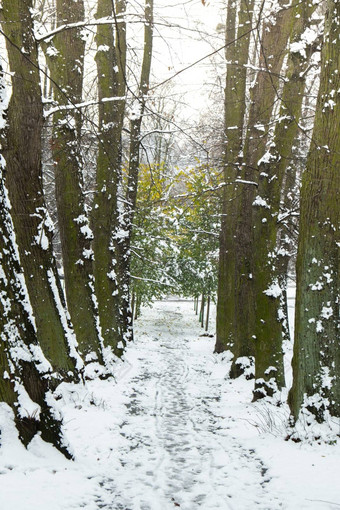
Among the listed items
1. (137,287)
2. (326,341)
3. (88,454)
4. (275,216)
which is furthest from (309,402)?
(137,287)

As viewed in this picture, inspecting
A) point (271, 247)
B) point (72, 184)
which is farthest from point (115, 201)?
point (271, 247)

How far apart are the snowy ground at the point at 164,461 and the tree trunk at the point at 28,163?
5.67 ft

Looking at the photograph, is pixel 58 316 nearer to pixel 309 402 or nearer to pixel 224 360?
pixel 309 402

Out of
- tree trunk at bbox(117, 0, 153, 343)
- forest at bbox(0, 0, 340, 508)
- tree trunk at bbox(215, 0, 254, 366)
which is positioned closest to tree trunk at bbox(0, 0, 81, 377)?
forest at bbox(0, 0, 340, 508)

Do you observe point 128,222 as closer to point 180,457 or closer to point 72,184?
point 72,184

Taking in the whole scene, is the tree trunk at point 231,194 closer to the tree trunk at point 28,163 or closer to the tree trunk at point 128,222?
the tree trunk at point 128,222

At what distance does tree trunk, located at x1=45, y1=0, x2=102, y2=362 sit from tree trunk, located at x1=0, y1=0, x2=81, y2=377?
5.63 ft

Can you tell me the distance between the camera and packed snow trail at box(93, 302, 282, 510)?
404cm

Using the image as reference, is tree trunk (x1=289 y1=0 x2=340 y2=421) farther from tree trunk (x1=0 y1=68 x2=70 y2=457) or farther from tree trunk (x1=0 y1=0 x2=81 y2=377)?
tree trunk (x1=0 y1=0 x2=81 y2=377)

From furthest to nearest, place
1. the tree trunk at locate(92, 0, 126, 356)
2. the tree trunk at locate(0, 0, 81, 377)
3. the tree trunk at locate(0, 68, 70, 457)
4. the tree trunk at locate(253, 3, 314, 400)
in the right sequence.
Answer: the tree trunk at locate(92, 0, 126, 356)
the tree trunk at locate(253, 3, 314, 400)
the tree trunk at locate(0, 0, 81, 377)
the tree trunk at locate(0, 68, 70, 457)

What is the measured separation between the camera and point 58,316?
675 centimetres

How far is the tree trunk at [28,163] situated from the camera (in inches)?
223

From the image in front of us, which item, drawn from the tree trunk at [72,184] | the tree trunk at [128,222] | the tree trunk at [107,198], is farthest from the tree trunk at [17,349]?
the tree trunk at [128,222]

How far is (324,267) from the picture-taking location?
5.32 meters
